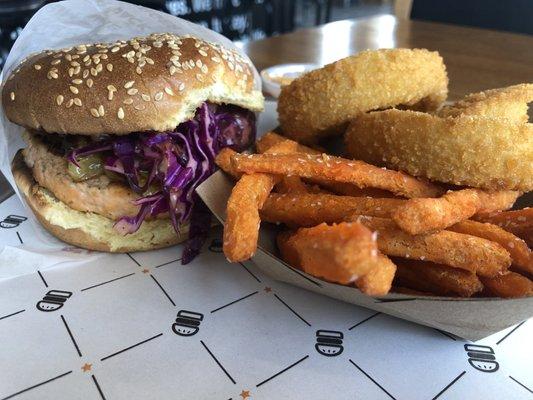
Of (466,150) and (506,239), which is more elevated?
(466,150)

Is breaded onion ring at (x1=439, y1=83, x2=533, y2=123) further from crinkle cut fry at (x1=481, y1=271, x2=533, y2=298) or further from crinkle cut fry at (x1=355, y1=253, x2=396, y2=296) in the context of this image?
crinkle cut fry at (x1=355, y1=253, x2=396, y2=296)

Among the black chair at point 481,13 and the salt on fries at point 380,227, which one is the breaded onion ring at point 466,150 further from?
the black chair at point 481,13

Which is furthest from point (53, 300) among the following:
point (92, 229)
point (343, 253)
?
point (343, 253)

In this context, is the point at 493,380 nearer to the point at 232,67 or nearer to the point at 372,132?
the point at 372,132

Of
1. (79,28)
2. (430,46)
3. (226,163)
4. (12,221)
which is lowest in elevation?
(12,221)

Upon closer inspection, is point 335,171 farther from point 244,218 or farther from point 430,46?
point 430,46

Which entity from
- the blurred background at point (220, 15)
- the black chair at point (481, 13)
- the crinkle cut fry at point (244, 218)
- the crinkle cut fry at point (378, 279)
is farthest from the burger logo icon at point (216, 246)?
the black chair at point (481, 13)

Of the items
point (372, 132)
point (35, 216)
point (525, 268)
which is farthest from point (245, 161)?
point (35, 216)

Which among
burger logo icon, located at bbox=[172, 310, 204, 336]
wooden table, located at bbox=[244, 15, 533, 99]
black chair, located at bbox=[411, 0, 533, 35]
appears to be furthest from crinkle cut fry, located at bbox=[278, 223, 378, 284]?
black chair, located at bbox=[411, 0, 533, 35]
